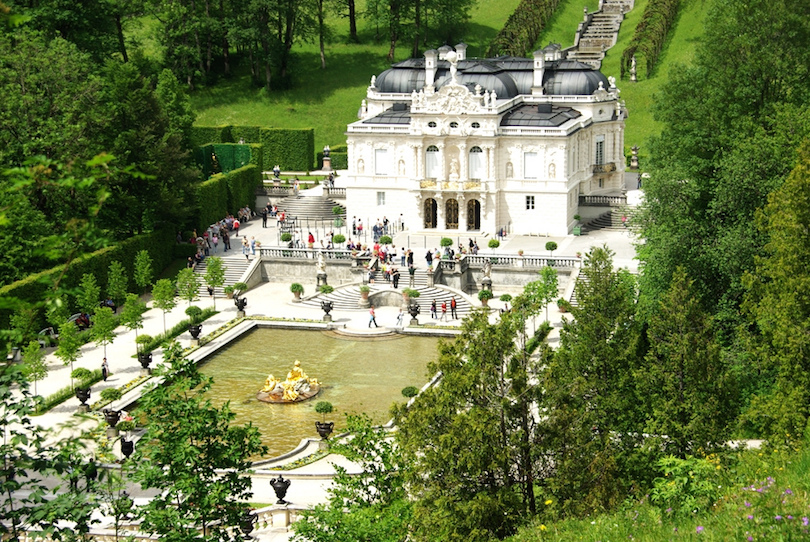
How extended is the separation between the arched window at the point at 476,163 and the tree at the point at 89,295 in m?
26.2

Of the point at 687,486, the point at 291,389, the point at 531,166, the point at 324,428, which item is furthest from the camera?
the point at 531,166

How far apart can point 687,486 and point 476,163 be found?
50932 millimetres

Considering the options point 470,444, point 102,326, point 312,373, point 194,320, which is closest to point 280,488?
point 470,444

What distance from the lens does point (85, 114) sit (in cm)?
6962

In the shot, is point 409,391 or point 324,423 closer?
point 324,423

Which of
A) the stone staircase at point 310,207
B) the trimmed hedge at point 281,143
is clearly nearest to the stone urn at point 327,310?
the stone staircase at point 310,207

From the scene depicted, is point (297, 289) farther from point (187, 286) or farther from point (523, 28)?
point (523, 28)

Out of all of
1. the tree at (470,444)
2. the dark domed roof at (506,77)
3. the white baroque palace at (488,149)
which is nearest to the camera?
the tree at (470,444)

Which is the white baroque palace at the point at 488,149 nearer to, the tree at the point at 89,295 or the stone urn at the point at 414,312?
the stone urn at the point at 414,312

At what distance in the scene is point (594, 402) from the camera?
Result: 35469 millimetres

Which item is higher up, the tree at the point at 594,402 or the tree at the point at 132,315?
the tree at the point at 594,402

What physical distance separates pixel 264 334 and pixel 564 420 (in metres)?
35.6

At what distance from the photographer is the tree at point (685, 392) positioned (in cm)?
3497

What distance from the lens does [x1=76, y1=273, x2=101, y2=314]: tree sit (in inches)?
2395
